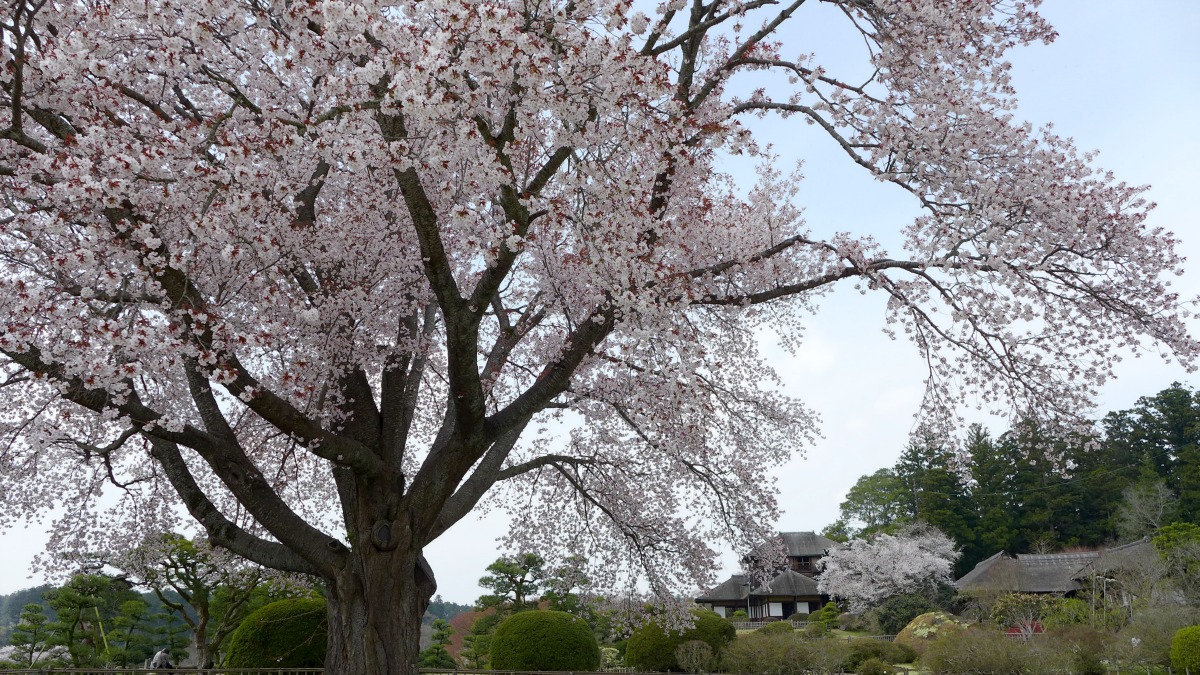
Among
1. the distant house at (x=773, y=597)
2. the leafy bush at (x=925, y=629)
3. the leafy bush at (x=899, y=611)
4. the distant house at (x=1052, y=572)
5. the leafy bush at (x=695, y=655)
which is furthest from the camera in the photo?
the distant house at (x=773, y=597)

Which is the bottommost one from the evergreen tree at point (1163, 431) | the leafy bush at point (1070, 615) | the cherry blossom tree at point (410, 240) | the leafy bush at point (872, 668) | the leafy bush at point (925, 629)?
the leafy bush at point (872, 668)

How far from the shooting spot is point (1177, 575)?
20.5m

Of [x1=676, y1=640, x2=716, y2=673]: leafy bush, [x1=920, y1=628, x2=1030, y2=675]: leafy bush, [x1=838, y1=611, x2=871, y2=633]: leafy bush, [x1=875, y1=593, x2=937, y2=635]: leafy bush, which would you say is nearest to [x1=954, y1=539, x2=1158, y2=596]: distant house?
[x1=875, y1=593, x2=937, y2=635]: leafy bush

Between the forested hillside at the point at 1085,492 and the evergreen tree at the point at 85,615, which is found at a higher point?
the forested hillside at the point at 1085,492

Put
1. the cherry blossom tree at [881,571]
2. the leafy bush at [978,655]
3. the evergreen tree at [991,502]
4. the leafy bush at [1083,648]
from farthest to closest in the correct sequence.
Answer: the evergreen tree at [991,502] < the cherry blossom tree at [881,571] < the leafy bush at [1083,648] < the leafy bush at [978,655]

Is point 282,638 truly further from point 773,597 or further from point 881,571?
point 773,597

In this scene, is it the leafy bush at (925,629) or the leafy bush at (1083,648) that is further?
the leafy bush at (925,629)

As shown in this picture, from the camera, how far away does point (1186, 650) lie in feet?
45.3

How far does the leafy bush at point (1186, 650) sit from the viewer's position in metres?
13.7

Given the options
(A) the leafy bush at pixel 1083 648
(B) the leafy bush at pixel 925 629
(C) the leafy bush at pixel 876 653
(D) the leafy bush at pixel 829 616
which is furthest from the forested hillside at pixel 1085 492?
(A) the leafy bush at pixel 1083 648

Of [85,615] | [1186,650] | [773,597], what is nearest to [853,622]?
[773,597]

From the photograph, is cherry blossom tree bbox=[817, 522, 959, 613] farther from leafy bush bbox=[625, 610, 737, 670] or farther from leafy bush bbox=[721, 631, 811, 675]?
leafy bush bbox=[625, 610, 737, 670]

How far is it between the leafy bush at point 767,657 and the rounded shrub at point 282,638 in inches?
332

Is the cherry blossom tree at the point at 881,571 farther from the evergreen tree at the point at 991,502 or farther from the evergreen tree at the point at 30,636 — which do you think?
the evergreen tree at the point at 30,636
